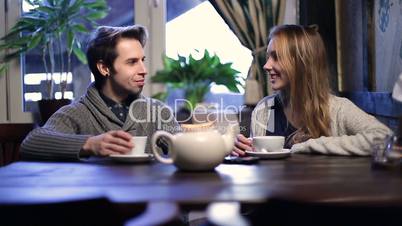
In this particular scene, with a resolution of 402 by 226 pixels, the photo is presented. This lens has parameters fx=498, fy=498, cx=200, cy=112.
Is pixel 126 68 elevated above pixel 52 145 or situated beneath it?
elevated above

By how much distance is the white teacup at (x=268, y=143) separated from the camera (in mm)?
1412

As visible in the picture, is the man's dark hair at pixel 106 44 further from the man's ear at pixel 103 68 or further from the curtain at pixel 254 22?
the curtain at pixel 254 22

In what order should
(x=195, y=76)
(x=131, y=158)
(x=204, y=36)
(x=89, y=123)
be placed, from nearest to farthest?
1. (x=131, y=158)
2. (x=89, y=123)
3. (x=195, y=76)
4. (x=204, y=36)

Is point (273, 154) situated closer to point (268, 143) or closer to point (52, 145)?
point (268, 143)

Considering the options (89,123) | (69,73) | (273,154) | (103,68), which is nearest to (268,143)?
(273,154)

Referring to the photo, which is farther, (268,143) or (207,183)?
(268,143)

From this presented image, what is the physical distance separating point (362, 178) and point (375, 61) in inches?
54.1

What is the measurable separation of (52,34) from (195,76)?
34.2 inches

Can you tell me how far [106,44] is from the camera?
2.06 m

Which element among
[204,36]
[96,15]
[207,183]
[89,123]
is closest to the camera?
[207,183]

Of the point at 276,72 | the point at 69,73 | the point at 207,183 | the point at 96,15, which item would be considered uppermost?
the point at 96,15

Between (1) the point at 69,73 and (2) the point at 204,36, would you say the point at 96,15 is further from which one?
(2) the point at 204,36

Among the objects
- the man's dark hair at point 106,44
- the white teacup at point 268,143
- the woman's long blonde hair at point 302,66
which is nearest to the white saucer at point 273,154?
the white teacup at point 268,143

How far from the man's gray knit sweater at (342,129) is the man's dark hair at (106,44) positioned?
0.60 meters
